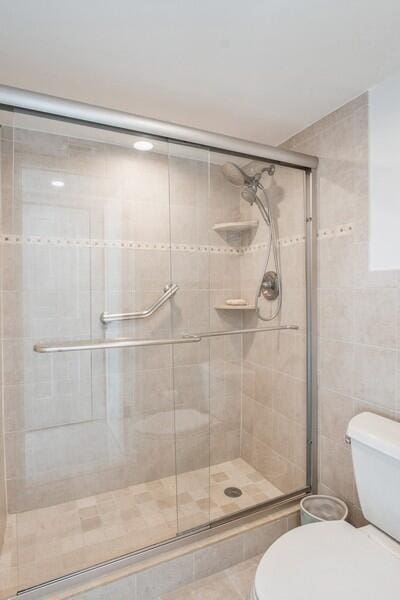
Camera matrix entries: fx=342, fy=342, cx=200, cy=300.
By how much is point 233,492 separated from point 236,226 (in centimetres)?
138

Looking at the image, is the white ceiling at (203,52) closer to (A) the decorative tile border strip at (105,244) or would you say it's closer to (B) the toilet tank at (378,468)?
(A) the decorative tile border strip at (105,244)

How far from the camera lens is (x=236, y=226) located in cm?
171

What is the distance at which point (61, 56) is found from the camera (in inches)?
51.1

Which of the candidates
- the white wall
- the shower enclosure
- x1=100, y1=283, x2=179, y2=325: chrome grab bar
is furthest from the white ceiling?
x1=100, y1=283, x2=179, y2=325: chrome grab bar

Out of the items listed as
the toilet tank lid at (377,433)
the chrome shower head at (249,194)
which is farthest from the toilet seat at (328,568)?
the chrome shower head at (249,194)

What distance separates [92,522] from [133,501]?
203 mm

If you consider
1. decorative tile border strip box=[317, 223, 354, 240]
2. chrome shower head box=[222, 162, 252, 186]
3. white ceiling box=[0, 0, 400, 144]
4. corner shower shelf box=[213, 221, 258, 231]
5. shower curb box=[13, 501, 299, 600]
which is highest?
white ceiling box=[0, 0, 400, 144]

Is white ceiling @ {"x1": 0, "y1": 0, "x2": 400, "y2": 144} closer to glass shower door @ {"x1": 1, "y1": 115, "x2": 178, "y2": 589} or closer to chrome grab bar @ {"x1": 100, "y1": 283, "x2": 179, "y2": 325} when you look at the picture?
glass shower door @ {"x1": 1, "y1": 115, "x2": 178, "y2": 589}

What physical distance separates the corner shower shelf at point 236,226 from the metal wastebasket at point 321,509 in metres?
1.40

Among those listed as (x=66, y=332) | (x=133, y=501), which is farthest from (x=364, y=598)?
(x=66, y=332)

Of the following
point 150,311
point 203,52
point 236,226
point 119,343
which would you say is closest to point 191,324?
point 150,311

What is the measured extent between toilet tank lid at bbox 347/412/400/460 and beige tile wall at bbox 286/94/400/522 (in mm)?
113

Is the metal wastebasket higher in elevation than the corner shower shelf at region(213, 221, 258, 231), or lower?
lower

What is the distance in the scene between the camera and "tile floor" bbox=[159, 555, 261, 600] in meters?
1.43
